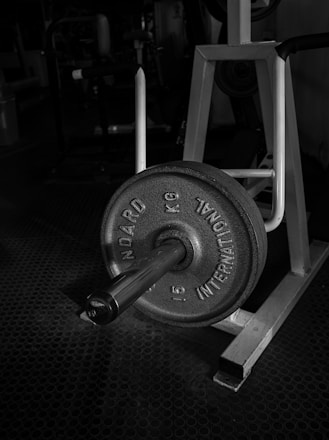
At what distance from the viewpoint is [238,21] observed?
39.4 inches

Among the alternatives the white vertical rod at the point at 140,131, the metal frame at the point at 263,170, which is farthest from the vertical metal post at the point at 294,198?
the white vertical rod at the point at 140,131

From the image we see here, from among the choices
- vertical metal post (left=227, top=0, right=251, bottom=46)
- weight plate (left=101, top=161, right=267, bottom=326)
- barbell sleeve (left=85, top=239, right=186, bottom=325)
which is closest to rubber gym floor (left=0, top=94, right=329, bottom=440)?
weight plate (left=101, top=161, right=267, bottom=326)

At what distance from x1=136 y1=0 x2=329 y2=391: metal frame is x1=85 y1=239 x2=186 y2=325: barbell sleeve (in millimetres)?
270

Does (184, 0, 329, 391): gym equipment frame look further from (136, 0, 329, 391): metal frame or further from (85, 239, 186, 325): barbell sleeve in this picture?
(85, 239, 186, 325): barbell sleeve

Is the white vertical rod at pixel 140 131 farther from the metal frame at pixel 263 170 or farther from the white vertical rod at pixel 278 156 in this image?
the white vertical rod at pixel 278 156

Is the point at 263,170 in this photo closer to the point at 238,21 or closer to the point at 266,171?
the point at 266,171

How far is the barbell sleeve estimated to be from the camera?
58cm

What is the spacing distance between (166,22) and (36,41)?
6.72ft

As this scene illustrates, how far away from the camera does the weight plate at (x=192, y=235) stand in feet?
2.54

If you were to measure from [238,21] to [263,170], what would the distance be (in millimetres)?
370

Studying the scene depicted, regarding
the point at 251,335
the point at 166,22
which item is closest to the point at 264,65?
the point at 251,335

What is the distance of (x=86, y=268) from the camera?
1.51 meters

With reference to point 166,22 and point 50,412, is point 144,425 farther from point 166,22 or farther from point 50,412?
point 166,22

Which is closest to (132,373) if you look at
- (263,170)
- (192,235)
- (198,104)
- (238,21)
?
(192,235)
